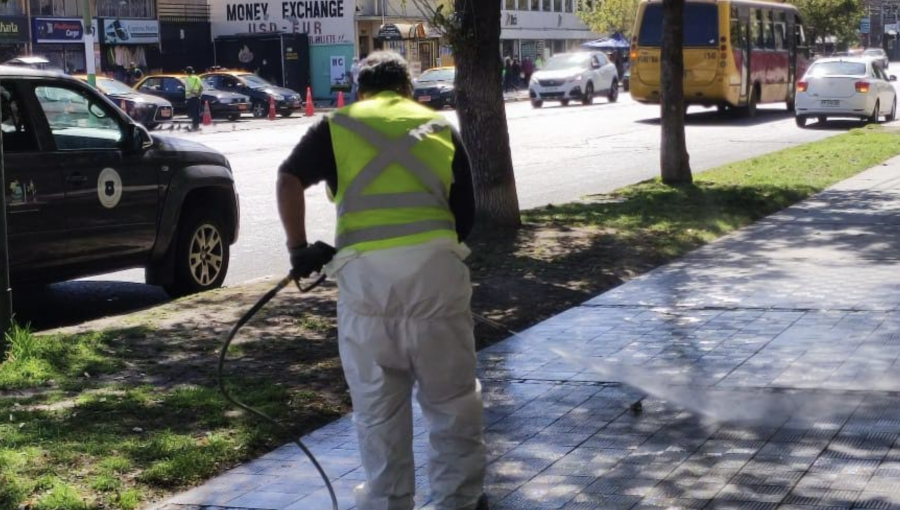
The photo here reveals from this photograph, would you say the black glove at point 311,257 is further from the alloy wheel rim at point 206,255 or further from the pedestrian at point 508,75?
the pedestrian at point 508,75

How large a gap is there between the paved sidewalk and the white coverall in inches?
19.5

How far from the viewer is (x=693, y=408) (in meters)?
6.61

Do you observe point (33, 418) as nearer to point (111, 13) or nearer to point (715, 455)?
point (715, 455)

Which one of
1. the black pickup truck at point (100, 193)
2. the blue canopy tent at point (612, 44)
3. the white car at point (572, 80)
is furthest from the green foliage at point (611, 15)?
the black pickup truck at point (100, 193)

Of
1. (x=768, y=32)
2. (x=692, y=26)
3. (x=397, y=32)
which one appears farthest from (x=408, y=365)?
(x=397, y=32)

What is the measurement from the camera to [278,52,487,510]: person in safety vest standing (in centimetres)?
461

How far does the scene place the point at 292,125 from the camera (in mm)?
35656

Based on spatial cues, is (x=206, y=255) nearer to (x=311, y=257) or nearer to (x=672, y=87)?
(x=311, y=257)

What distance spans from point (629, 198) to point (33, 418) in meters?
9.84

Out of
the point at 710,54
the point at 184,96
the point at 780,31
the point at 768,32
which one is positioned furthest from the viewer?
the point at 184,96

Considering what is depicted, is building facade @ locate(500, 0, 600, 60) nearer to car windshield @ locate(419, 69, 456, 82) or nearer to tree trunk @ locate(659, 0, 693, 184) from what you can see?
car windshield @ locate(419, 69, 456, 82)

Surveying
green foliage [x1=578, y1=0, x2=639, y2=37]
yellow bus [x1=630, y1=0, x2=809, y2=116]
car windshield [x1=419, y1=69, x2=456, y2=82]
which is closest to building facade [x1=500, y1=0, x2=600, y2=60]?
green foliage [x1=578, y1=0, x2=639, y2=37]

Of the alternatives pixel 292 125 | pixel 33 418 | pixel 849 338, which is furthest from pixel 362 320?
pixel 292 125

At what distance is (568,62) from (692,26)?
10.8 metres
